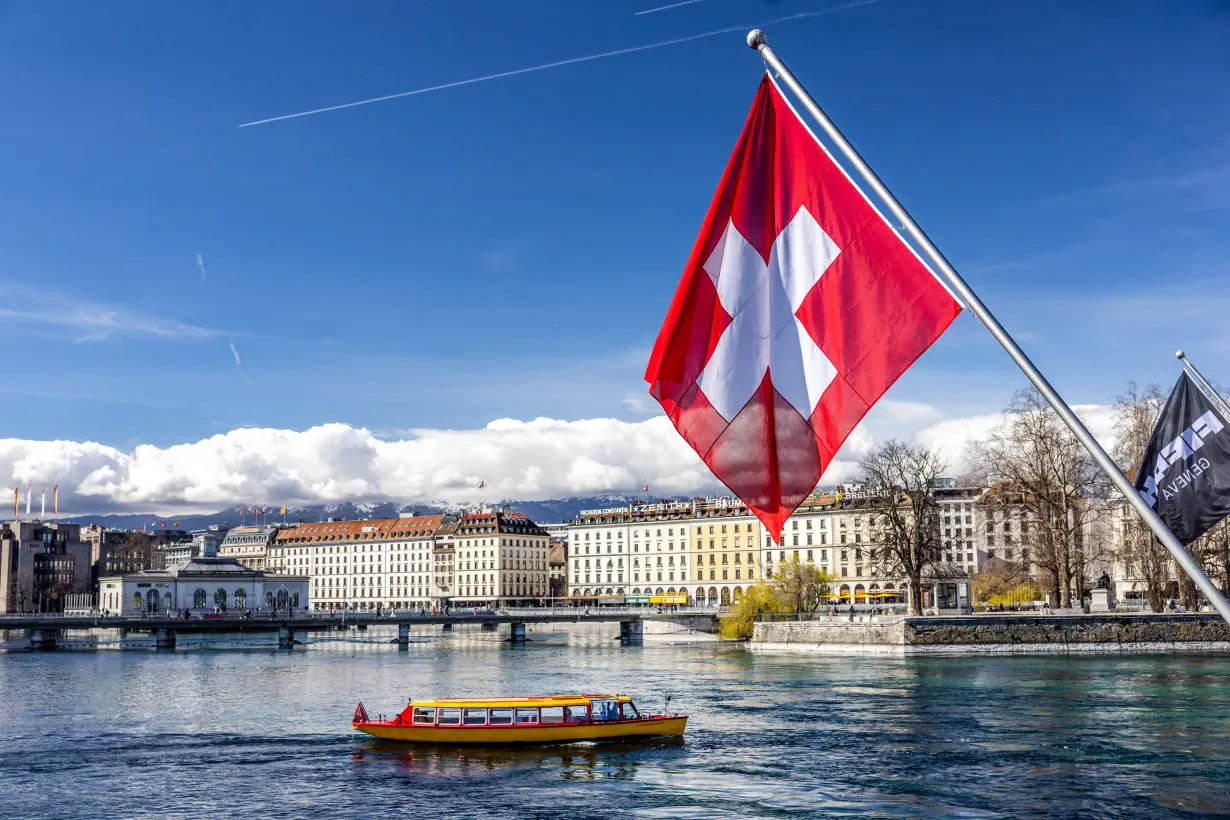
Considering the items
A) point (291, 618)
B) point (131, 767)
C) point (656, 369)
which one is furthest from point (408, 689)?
point (291, 618)

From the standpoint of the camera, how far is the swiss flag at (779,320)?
428 inches

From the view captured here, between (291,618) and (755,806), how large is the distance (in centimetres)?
9152

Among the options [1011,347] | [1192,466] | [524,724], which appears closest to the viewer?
[1011,347]

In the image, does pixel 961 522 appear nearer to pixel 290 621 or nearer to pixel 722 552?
pixel 722 552

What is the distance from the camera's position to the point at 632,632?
116312 mm

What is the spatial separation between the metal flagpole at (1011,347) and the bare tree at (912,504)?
70477 millimetres

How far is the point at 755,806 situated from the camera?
26.5 meters

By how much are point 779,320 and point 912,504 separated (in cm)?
7061

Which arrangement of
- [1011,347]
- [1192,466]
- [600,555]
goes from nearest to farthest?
1. [1011,347]
2. [1192,466]
3. [600,555]

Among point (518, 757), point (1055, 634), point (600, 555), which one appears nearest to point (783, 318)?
point (518, 757)

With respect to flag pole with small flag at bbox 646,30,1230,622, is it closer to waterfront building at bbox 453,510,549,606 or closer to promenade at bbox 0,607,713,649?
promenade at bbox 0,607,713,649

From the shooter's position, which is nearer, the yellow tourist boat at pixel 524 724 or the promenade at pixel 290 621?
the yellow tourist boat at pixel 524 724

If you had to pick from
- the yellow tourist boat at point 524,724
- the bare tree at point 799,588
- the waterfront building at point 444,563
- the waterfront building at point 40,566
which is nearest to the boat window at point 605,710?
the yellow tourist boat at point 524,724

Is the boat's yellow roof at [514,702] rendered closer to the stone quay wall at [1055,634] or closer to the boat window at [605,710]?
the boat window at [605,710]
